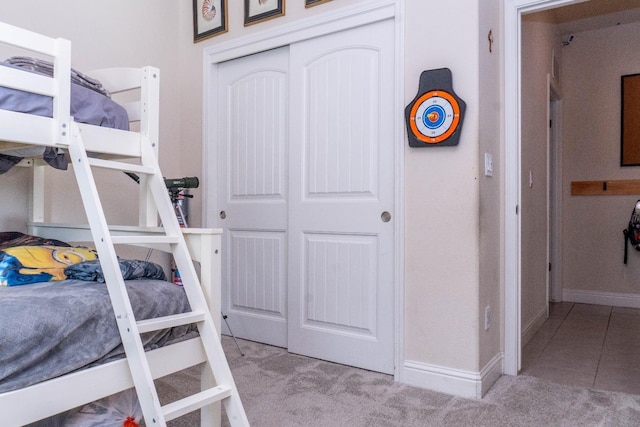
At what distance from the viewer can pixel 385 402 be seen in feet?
7.01

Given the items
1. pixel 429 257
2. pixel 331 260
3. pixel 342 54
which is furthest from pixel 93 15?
pixel 429 257

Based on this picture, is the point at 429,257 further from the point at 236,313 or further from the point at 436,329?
the point at 236,313

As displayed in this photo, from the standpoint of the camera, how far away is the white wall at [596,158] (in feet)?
14.4

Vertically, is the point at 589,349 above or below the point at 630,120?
below

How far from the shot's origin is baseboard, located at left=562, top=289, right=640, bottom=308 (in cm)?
434

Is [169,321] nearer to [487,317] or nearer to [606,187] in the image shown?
[487,317]

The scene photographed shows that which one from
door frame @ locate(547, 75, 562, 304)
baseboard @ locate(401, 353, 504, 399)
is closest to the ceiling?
door frame @ locate(547, 75, 562, 304)

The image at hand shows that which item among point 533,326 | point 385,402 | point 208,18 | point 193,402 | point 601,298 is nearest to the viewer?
point 193,402

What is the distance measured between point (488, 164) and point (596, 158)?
9.46 ft

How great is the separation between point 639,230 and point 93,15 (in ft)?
15.4

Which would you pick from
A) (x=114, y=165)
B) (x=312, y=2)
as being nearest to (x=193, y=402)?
(x=114, y=165)

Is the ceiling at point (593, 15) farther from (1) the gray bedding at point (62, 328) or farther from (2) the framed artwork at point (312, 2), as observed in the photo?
(1) the gray bedding at point (62, 328)

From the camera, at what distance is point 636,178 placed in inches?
171

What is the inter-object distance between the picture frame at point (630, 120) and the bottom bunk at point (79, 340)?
4286 mm
